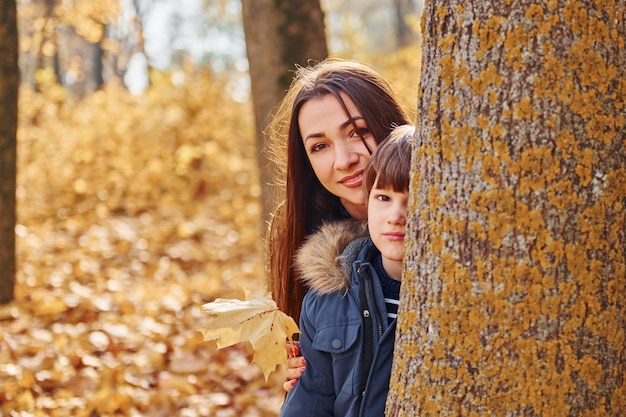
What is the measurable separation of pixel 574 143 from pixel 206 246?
21.4 ft

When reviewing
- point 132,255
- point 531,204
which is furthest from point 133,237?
point 531,204

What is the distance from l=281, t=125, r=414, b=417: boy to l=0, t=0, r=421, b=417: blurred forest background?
115cm

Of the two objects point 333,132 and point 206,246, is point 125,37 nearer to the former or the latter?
point 206,246

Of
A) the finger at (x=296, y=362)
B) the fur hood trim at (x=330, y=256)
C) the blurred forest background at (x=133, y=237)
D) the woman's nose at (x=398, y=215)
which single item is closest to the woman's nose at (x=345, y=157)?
the fur hood trim at (x=330, y=256)

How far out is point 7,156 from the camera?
16.0 feet

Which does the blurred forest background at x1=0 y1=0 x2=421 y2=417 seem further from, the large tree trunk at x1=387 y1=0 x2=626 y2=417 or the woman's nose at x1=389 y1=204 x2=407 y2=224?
the large tree trunk at x1=387 y1=0 x2=626 y2=417

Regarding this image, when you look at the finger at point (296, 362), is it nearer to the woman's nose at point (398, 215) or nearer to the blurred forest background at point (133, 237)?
the woman's nose at point (398, 215)

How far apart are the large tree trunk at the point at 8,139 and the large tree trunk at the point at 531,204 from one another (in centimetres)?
412

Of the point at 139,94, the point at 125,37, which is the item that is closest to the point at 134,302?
the point at 139,94

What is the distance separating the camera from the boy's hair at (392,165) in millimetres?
1808

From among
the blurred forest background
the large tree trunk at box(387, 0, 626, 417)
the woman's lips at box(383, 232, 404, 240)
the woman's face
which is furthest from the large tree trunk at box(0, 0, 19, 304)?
the large tree trunk at box(387, 0, 626, 417)

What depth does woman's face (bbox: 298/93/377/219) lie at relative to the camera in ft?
7.45

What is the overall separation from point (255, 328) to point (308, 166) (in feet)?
2.47

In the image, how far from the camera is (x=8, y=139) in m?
4.88
